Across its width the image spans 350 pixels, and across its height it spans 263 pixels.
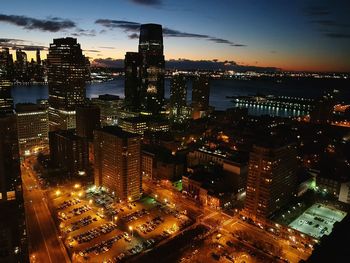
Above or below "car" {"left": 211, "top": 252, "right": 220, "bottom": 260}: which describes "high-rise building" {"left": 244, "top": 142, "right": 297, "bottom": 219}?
above

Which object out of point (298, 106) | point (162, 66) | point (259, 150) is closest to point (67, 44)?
point (162, 66)

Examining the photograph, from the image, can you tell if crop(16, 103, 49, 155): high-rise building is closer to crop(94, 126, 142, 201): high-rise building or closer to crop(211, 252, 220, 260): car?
crop(94, 126, 142, 201): high-rise building

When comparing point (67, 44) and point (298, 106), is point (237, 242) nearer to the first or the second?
point (67, 44)

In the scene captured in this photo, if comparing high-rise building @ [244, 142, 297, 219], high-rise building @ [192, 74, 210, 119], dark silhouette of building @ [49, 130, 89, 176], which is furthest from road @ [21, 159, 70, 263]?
high-rise building @ [192, 74, 210, 119]

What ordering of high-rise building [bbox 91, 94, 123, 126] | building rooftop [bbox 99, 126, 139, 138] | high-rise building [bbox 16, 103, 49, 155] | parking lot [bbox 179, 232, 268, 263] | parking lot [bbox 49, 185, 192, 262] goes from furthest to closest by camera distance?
high-rise building [bbox 91, 94, 123, 126], high-rise building [bbox 16, 103, 49, 155], building rooftop [bbox 99, 126, 139, 138], parking lot [bbox 49, 185, 192, 262], parking lot [bbox 179, 232, 268, 263]

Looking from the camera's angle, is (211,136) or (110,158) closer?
(110,158)

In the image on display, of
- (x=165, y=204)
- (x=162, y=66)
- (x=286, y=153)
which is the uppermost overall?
(x=162, y=66)

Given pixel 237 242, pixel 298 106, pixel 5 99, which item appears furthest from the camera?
pixel 298 106

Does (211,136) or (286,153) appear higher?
(286,153)
